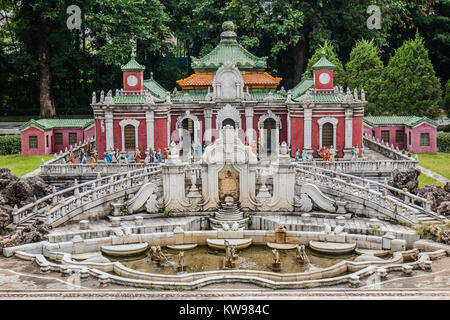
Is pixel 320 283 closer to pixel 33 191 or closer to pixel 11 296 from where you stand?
pixel 11 296

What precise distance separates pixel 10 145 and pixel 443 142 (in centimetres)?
3969

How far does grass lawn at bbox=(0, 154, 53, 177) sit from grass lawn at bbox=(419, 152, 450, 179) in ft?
100.0

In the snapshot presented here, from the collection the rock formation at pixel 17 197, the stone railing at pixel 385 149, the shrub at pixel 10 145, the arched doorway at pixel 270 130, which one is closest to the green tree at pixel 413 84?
the stone railing at pixel 385 149

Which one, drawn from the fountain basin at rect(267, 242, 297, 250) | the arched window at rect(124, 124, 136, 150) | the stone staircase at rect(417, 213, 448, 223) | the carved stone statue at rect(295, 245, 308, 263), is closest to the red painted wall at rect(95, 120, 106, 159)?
the arched window at rect(124, 124, 136, 150)

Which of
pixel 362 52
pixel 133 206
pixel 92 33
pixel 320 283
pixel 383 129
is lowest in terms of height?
pixel 320 283

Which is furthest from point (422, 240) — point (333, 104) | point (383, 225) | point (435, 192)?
point (333, 104)

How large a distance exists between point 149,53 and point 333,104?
32.5 m

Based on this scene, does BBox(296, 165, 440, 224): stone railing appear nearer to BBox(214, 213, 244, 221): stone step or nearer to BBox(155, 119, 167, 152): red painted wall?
BBox(214, 213, 244, 221): stone step

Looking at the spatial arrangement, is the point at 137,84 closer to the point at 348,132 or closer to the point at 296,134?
the point at 296,134

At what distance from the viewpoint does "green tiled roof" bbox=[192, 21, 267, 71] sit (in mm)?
47078

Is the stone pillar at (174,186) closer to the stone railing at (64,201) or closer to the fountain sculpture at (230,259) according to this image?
the stone railing at (64,201)

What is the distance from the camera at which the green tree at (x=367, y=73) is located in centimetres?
5591

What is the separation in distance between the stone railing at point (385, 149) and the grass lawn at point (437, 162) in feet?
6.52
